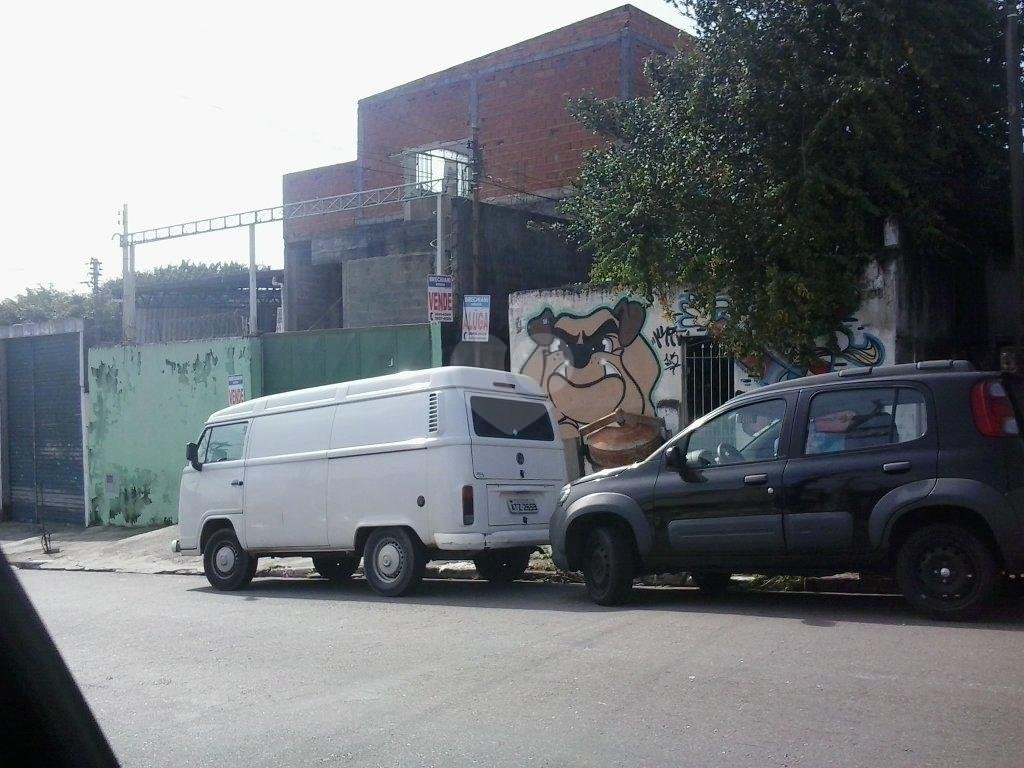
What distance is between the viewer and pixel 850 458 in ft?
26.0

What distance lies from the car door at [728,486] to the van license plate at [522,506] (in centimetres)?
204

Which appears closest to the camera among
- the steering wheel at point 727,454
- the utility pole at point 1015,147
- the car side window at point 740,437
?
the car side window at point 740,437

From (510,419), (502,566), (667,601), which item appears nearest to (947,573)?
(667,601)

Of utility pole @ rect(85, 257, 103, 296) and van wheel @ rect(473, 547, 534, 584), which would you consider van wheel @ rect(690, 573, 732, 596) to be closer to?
van wheel @ rect(473, 547, 534, 584)

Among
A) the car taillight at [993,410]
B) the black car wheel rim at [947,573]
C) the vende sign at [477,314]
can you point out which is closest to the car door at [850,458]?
the car taillight at [993,410]

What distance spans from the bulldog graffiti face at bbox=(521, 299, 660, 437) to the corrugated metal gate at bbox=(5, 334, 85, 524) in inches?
461

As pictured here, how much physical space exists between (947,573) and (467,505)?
4406 mm

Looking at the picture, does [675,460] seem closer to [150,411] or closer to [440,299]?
[440,299]

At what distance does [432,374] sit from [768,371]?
17.0ft

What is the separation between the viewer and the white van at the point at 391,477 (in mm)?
10156

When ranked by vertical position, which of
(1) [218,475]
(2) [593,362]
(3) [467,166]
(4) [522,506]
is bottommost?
(4) [522,506]

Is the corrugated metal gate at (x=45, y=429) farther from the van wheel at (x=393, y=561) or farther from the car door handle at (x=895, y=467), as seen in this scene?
the car door handle at (x=895, y=467)

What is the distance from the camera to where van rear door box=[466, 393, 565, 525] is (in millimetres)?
10281

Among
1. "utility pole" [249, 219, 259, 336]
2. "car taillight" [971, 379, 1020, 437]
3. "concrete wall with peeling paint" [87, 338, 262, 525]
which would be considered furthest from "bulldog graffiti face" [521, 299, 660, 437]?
"utility pole" [249, 219, 259, 336]
